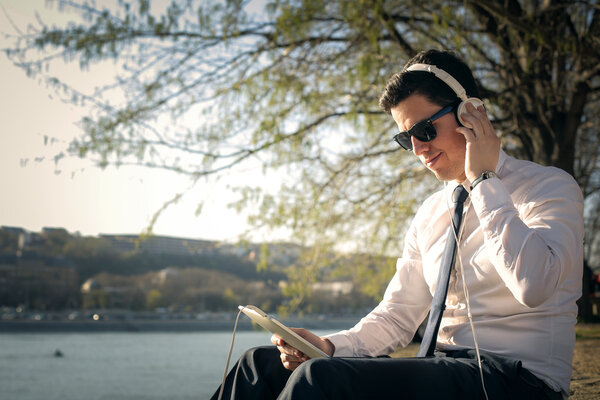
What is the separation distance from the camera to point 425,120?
4.84 ft

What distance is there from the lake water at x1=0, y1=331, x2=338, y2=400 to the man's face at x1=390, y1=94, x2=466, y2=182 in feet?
70.3

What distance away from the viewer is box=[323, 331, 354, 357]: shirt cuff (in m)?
1.53

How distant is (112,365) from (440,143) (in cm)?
4824

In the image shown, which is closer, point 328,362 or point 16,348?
point 328,362

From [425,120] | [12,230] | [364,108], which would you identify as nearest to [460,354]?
[425,120]

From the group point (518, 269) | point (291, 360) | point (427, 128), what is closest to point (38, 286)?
point (291, 360)

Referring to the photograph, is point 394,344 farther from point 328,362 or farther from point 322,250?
point 322,250

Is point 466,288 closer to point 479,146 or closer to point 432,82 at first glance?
point 479,146

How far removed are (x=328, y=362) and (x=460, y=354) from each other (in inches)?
16.2

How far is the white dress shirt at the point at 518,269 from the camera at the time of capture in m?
1.17

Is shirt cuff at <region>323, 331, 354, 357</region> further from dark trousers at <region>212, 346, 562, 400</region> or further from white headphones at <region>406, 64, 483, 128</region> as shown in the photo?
white headphones at <region>406, 64, 483, 128</region>

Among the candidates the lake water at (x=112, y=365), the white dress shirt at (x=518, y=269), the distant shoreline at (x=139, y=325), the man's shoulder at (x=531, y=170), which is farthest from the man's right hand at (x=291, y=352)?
the distant shoreline at (x=139, y=325)

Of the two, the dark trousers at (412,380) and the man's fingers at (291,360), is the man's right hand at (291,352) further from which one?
the dark trousers at (412,380)

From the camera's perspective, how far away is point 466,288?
1341 mm
